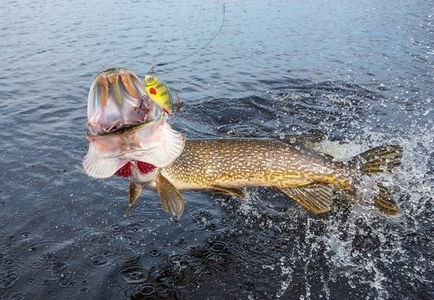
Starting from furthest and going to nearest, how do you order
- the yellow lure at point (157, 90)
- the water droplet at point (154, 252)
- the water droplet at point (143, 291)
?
1. the yellow lure at point (157, 90)
2. the water droplet at point (154, 252)
3. the water droplet at point (143, 291)

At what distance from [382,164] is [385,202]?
0.44 m

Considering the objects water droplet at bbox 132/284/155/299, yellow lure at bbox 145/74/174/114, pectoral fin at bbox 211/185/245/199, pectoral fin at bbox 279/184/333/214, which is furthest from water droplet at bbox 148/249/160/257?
yellow lure at bbox 145/74/174/114

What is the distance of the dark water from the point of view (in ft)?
15.3

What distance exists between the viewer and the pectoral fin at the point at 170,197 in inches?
179

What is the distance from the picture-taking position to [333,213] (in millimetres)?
5758

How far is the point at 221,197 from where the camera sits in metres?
6.20

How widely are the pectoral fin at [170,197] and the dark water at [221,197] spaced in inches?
31.0

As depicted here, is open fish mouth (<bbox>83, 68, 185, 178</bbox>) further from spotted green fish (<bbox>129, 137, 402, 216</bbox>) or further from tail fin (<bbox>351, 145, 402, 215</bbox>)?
tail fin (<bbox>351, 145, 402, 215</bbox>)

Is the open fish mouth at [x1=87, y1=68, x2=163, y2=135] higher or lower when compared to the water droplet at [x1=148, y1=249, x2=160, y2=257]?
higher

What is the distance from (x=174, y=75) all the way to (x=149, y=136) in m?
9.69

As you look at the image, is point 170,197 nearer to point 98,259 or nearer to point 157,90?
point 98,259

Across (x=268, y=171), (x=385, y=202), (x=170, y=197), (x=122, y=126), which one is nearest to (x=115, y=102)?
(x=122, y=126)

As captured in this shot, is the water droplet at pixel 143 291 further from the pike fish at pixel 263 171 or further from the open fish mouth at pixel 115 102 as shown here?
the open fish mouth at pixel 115 102

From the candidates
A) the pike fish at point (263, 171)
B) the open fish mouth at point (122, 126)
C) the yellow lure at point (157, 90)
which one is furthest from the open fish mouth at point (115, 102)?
the yellow lure at point (157, 90)
